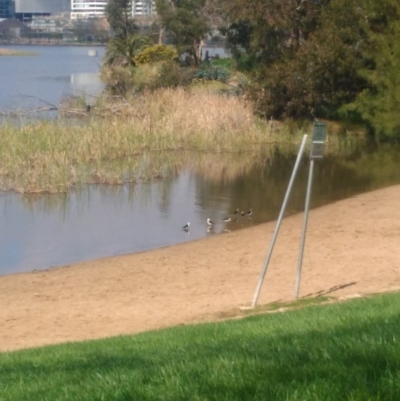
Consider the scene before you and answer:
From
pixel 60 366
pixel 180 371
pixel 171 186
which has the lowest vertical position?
pixel 171 186

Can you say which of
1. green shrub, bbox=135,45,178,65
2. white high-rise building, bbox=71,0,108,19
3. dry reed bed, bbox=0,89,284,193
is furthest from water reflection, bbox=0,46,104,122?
white high-rise building, bbox=71,0,108,19

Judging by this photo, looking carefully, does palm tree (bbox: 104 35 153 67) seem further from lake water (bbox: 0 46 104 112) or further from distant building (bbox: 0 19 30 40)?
distant building (bbox: 0 19 30 40)

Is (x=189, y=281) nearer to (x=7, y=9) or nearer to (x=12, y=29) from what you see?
(x=12, y=29)

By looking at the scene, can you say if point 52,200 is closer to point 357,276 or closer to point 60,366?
point 357,276

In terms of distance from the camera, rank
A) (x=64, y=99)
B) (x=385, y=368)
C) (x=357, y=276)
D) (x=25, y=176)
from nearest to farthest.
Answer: (x=385, y=368)
(x=357, y=276)
(x=25, y=176)
(x=64, y=99)

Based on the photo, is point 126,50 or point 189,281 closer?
point 189,281

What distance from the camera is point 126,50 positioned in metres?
65.3

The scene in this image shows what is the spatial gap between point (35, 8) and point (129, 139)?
166275mm

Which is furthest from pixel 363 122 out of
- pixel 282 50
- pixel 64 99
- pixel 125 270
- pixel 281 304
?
pixel 281 304

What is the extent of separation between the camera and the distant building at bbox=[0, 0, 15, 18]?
187250 millimetres

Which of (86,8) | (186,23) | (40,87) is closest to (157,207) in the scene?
(40,87)

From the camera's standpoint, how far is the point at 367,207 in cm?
2248

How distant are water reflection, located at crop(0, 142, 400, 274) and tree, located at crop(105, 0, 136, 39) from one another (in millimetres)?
44860

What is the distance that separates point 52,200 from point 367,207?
8.03 metres
